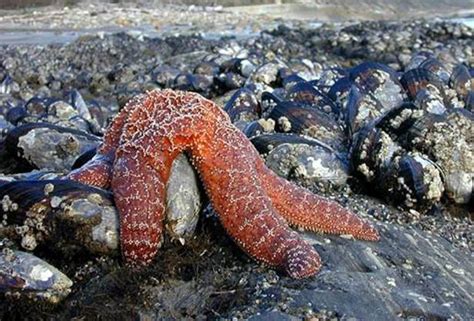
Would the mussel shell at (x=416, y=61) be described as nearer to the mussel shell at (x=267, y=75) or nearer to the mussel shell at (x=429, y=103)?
the mussel shell at (x=267, y=75)

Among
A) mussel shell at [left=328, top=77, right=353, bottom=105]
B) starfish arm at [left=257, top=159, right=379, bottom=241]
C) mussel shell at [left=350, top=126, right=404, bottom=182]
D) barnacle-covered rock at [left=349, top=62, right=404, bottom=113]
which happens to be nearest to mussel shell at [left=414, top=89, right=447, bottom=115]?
barnacle-covered rock at [left=349, top=62, right=404, bottom=113]

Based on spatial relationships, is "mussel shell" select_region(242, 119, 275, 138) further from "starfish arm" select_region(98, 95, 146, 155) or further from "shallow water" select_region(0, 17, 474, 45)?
"shallow water" select_region(0, 17, 474, 45)

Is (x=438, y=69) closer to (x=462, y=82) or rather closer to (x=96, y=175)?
(x=462, y=82)

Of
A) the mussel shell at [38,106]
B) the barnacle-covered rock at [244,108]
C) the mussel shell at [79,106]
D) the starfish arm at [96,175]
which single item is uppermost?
the starfish arm at [96,175]

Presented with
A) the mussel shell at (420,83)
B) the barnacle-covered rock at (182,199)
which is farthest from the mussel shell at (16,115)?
the barnacle-covered rock at (182,199)

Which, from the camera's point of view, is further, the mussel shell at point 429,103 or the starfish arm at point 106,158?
the mussel shell at point 429,103

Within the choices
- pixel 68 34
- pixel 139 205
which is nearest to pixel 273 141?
pixel 139 205
